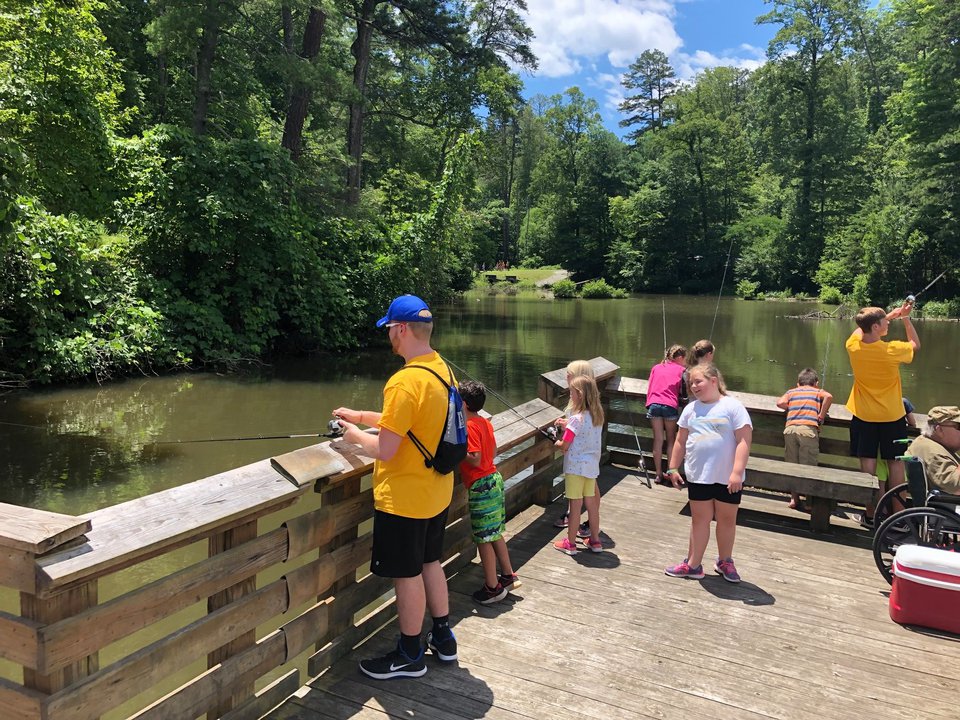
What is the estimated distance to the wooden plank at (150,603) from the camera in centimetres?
195

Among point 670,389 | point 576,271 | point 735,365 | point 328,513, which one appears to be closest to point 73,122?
point 670,389

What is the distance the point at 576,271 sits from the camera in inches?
2564

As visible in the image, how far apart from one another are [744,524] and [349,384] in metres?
10.5

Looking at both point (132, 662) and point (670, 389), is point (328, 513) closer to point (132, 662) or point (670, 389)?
point (132, 662)

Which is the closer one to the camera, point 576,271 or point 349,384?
point 349,384

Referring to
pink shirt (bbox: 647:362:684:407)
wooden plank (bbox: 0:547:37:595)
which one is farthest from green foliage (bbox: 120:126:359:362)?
wooden plank (bbox: 0:547:37:595)

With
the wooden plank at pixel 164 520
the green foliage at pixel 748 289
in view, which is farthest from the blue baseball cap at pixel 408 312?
the green foliage at pixel 748 289

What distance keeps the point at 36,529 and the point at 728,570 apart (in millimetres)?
3703

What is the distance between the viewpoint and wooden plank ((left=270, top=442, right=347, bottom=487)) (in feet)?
8.95

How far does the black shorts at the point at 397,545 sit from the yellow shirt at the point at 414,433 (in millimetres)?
51

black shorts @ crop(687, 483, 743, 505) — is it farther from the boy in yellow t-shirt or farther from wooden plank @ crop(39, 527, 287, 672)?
wooden plank @ crop(39, 527, 287, 672)

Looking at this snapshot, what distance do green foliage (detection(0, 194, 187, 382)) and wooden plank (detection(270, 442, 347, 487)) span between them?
35.4 ft

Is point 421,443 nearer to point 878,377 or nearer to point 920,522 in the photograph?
point 920,522

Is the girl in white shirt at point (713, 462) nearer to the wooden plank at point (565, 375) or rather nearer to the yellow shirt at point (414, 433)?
the wooden plank at point (565, 375)
